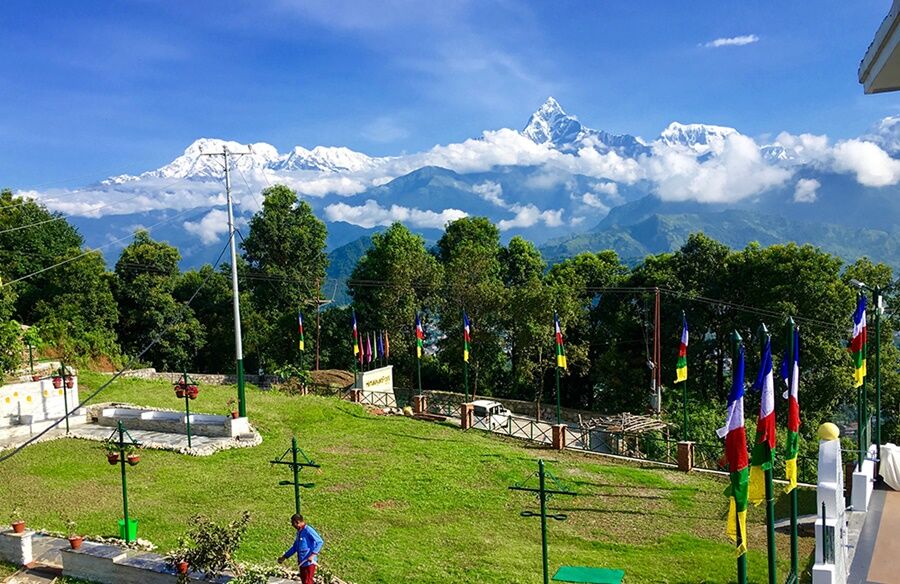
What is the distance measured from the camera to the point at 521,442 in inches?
1075

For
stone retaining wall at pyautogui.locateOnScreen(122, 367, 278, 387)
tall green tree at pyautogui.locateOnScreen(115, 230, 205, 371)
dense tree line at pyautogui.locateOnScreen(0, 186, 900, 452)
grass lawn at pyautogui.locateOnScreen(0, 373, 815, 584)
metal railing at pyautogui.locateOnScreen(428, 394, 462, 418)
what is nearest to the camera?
grass lawn at pyautogui.locateOnScreen(0, 373, 815, 584)

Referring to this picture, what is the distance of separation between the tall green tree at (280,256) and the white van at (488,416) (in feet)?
56.8

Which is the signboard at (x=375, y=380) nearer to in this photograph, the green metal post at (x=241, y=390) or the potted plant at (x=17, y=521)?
the green metal post at (x=241, y=390)

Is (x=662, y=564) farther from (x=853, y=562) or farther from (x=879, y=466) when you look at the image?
(x=879, y=466)

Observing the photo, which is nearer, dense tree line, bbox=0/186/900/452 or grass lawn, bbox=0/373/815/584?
grass lawn, bbox=0/373/815/584

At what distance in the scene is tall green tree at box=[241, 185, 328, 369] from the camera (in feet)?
155

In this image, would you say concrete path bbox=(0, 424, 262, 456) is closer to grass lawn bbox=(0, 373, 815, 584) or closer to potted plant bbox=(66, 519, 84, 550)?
grass lawn bbox=(0, 373, 815, 584)

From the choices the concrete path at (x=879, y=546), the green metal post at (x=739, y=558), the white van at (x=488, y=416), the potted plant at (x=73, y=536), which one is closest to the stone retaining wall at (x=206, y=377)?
the white van at (x=488, y=416)

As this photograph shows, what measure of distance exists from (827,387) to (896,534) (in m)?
18.5

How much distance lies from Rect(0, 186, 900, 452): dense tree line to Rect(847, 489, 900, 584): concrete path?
1250 cm

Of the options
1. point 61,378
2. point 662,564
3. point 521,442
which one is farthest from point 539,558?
point 61,378

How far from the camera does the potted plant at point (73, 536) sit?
12914 millimetres

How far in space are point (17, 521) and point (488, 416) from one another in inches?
766

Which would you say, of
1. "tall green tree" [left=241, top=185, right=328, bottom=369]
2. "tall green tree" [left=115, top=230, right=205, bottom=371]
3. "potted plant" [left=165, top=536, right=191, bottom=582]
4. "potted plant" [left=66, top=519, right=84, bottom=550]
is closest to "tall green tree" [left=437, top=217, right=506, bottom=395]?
"tall green tree" [left=241, top=185, right=328, bottom=369]
